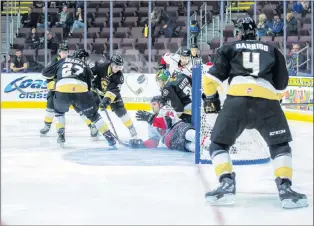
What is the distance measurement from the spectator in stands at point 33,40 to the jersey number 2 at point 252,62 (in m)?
8.35

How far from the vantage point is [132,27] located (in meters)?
12.3

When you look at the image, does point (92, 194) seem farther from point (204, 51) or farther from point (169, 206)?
point (204, 51)

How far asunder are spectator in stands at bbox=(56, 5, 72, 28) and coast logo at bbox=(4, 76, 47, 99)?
123cm

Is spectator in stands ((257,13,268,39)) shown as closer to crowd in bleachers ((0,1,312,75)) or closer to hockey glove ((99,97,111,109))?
crowd in bleachers ((0,1,312,75))

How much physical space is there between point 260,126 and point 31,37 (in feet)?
28.2

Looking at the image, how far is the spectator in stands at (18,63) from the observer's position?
11.6 m

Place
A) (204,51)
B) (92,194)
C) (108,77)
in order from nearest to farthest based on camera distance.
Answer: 1. (92,194)
2. (108,77)
3. (204,51)

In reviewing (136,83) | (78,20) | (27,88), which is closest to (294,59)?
(136,83)

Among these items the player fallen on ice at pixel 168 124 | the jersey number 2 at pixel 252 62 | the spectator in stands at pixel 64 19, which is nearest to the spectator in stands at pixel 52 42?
the spectator in stands at pixel 64 19

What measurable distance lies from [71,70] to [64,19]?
20.7 ft

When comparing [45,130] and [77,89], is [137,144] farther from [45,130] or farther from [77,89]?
[45,130]

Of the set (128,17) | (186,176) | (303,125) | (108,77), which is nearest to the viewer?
(186,176)

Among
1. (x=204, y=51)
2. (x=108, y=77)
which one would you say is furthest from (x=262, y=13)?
(x=108, y=77)

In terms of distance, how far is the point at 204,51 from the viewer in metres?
11.3
